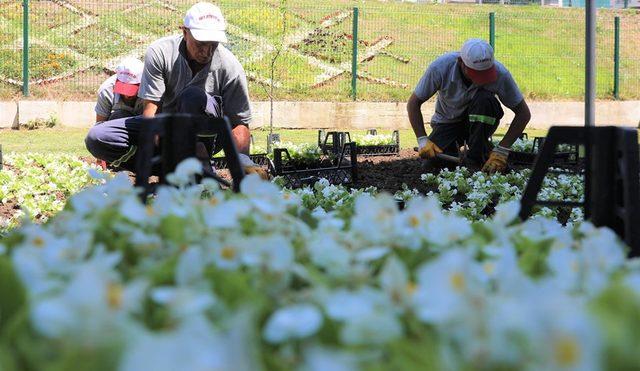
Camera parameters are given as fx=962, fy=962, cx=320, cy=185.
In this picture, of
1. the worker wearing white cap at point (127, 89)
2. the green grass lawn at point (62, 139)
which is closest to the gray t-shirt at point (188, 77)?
the worker wearing white cap at point (127, 89)

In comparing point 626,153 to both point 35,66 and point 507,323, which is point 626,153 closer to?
point 507,323

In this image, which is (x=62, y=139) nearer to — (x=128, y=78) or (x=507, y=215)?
(x=128, y=78)

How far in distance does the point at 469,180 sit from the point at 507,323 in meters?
6.31

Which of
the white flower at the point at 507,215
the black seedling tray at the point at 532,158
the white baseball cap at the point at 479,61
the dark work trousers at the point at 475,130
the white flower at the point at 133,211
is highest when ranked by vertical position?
the white baseball cap at the point at 479,61

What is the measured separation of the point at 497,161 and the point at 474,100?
540mm

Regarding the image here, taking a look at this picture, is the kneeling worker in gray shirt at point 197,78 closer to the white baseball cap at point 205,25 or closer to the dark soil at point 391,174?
the white baseball cap at point 205,25

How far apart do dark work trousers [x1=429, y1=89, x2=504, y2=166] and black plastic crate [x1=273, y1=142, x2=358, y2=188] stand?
2.86 ft

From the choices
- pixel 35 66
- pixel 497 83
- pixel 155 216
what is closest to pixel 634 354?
pixel 155 216

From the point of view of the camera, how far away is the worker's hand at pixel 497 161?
25.1ft

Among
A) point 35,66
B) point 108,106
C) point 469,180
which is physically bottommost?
point 469,180

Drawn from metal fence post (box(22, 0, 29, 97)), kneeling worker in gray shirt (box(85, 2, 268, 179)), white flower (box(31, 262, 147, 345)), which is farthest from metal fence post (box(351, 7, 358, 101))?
white flower (box(31, 262, 147, 345))

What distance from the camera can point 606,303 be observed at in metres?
0.98

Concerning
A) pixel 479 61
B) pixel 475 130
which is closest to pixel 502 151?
pixel 475 130

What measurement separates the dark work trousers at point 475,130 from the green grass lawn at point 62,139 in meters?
4.06
